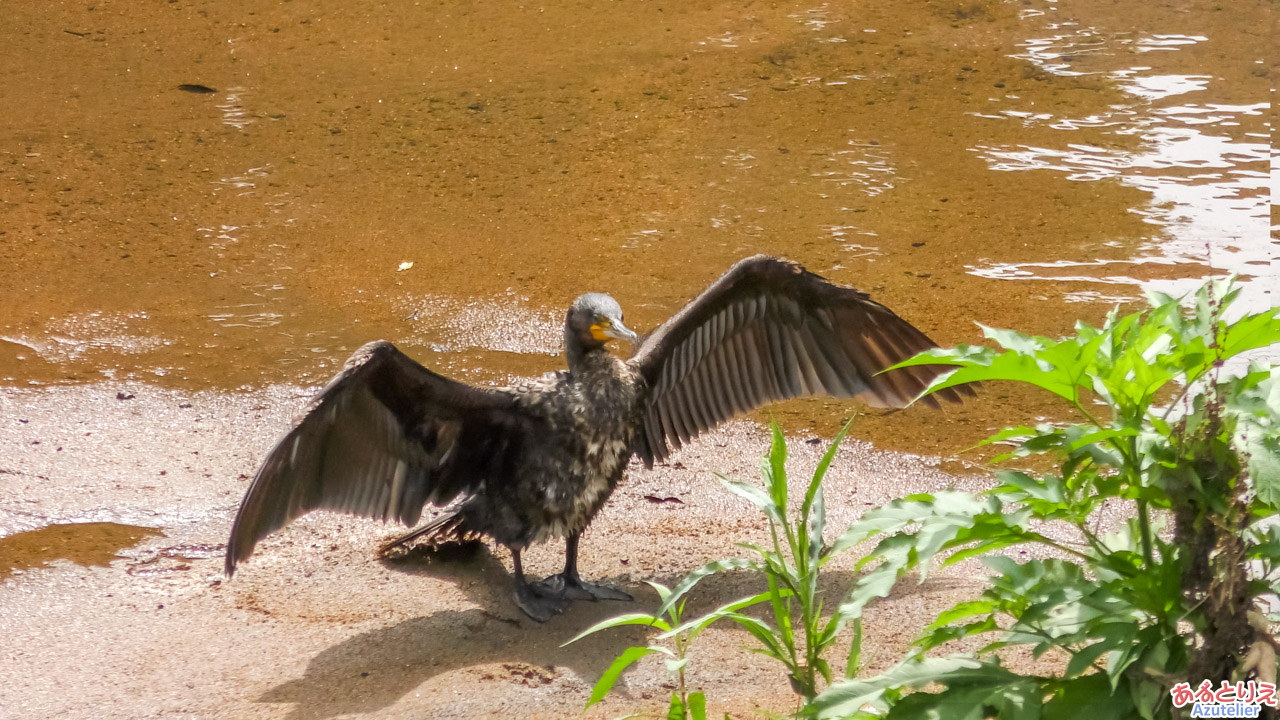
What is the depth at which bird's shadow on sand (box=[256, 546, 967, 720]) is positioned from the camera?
334 cm

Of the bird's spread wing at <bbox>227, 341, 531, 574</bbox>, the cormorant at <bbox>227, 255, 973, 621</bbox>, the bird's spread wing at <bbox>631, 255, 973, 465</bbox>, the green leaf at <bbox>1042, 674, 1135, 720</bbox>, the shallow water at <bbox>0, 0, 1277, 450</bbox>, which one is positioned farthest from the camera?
the shallow water at <bbox>0, 0, 1277, 450</bbox>

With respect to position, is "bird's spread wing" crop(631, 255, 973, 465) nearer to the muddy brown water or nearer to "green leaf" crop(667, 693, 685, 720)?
the muddy brown water

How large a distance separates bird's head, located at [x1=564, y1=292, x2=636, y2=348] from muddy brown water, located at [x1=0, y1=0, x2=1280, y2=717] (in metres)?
0.75

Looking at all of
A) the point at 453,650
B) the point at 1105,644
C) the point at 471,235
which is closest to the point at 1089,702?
the point at 1105,644

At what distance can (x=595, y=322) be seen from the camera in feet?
13.2

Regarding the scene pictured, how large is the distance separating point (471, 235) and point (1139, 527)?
4399 mm

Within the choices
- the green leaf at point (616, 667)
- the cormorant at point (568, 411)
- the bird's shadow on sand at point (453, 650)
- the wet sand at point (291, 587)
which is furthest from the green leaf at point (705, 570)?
the cormorant at point (568, 411)

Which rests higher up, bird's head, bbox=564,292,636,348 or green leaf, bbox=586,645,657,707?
bird's head, bbox=564,292,636,348

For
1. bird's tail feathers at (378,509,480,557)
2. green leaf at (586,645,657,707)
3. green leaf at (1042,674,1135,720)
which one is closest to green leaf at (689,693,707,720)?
green leaf at (586,645,657,707)

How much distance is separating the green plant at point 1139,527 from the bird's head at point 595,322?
6.25 feet

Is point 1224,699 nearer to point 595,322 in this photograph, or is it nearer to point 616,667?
point 616,667

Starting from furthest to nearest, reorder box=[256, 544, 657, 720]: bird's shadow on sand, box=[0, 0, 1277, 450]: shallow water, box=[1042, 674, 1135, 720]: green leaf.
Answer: box=[0, 0, 1277, 450]: shallow water
box=[256, 544, 657, 720]: bird's shadow on sand
box=[1042, 674, 1135, 720]: green leaf

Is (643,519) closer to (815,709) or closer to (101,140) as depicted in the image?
(815,709)

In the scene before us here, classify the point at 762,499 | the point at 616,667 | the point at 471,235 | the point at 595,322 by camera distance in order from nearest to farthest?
1. the point at 616,667
2. the point at 762,499
3. the point at 595,322
4. the point at 471,235
